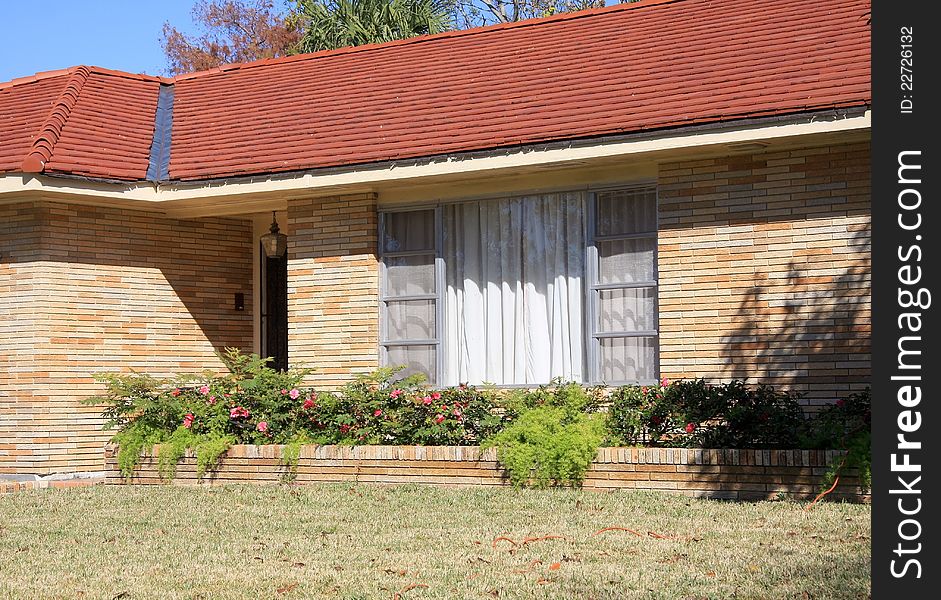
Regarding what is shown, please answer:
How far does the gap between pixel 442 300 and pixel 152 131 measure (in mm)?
4659

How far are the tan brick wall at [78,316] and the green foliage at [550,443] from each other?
5.26m

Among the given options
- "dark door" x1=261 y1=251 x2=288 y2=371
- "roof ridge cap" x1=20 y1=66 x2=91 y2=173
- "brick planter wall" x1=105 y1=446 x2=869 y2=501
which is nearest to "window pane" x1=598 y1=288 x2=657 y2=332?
"brick planter wall" x1=105 y1=446 x2=869 y2=501

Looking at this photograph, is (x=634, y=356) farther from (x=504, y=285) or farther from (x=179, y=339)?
(x=179, y=339)

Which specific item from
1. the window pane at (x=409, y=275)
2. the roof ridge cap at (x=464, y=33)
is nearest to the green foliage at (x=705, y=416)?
the window pane at (x=409, y=275)

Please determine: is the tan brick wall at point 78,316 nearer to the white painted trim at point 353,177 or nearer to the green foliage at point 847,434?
the white painted trim at point 353,177

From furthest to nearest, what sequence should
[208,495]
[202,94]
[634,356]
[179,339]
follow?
[202,94], [179,339], [634,356], [208,495]

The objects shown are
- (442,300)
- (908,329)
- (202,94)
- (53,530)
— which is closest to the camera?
(908,329)

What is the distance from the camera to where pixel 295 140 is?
1461 centimetres

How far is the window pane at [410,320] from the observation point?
14133 millimetres

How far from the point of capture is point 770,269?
12.1m

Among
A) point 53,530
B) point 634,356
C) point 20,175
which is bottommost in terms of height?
A: point 53,530

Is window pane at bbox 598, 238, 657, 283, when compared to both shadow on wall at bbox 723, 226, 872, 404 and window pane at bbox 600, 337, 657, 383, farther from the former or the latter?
shadow on wall at bbox 723, 226, 872, 404

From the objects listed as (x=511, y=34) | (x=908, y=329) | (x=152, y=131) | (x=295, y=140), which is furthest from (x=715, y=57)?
(x=908, y=329)

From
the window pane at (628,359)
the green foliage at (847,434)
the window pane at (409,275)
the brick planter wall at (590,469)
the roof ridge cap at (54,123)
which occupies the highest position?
→ the roof ridge cap at (54,123)
